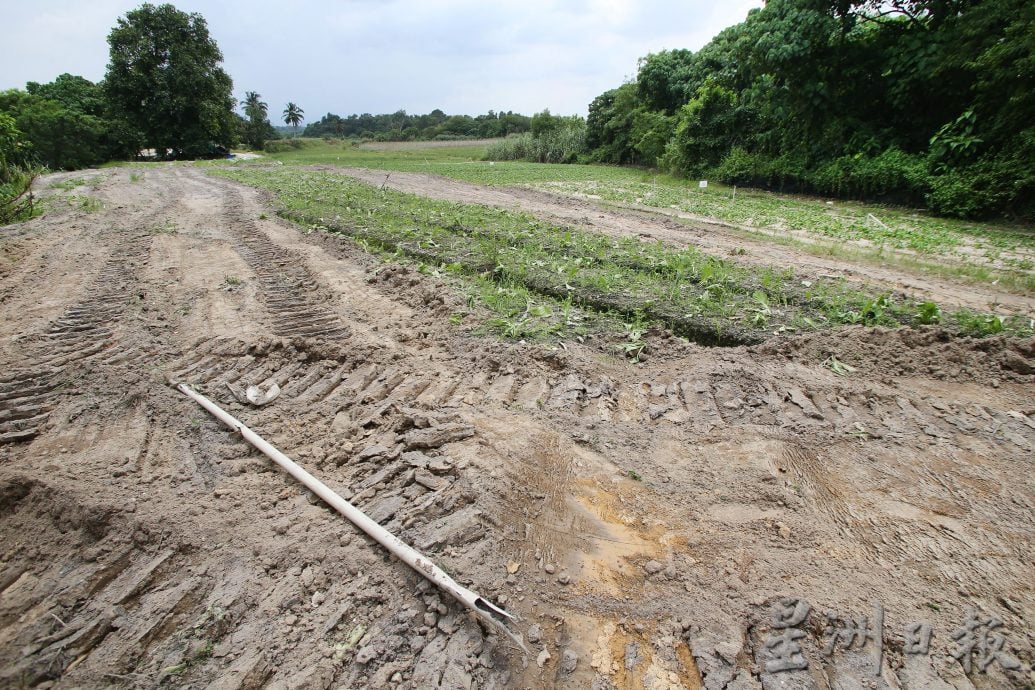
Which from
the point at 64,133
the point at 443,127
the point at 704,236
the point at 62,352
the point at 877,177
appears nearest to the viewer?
the point at 62,352

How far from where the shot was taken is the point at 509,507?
3.31 meters

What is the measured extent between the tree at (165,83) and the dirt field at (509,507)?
4738cm

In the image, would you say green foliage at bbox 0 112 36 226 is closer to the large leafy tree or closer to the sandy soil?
the sandy soil

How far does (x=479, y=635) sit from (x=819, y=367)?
4363mm

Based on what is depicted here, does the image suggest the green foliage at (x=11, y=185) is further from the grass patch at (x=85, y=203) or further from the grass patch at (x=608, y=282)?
the grass patch at (x=608, y=282)

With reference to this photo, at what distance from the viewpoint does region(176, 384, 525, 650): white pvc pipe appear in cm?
254

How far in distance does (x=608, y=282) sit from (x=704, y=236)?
17.9ft

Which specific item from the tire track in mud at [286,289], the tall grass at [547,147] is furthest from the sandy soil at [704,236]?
the tall grass at [547,147]

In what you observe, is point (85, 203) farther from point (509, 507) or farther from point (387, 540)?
point (509, 507)

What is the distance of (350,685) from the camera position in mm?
2285

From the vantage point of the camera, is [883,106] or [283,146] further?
[283,146]

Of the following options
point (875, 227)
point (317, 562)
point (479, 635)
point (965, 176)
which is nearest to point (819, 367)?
point (479, 635)

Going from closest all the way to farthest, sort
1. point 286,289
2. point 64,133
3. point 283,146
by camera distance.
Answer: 1. point 286,289
2. point 64,133
3. point 283,146

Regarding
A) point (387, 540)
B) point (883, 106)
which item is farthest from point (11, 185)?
point (883, 106)
